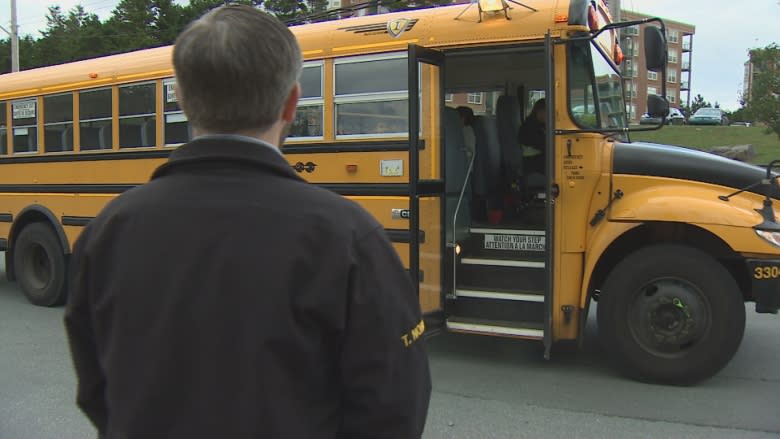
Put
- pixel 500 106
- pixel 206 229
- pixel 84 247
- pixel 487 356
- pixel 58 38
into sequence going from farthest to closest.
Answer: pixel 58 38, pixel 500 106, pixel 487 356, pixel 84 247, pixel 206 229

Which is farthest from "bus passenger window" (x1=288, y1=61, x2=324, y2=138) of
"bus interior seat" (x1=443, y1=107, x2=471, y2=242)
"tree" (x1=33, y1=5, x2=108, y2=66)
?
"tree" (x1=33, y1=5, x2=108, y2=66)

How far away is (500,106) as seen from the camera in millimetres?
6004

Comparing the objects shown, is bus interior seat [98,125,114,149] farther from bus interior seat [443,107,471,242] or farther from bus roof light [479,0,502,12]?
bus roof light [479,0,502,12]

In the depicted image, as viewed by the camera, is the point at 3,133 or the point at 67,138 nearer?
the point at 67,138

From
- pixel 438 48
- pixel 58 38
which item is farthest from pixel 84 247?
pixel 58 38

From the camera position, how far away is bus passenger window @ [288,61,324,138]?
18.0 ft

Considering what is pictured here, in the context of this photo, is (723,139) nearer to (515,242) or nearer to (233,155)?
(515,242)

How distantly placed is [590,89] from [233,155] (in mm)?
4213

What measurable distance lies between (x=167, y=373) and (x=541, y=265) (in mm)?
4159

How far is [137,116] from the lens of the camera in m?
→ 6.66

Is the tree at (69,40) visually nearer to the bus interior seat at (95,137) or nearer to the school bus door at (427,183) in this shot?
the bus interior seat at (95,137)

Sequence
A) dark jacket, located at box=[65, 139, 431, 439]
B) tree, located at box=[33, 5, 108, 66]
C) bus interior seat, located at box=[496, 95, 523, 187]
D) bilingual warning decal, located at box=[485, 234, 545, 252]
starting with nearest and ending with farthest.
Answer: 1. dark jacket, located at box=[65, 139, 431, 439]
2. bilingual warning decal, located at box=[485, 234, 545, 252]
3. bus interior seat, located at box=[496, 95, 523, 187]
4. tree, located at box=[33, 5, 108, 66]

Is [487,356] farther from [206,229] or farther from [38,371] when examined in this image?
[206,229]

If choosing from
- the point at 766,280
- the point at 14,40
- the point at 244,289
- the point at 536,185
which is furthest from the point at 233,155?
the point at 14,40
